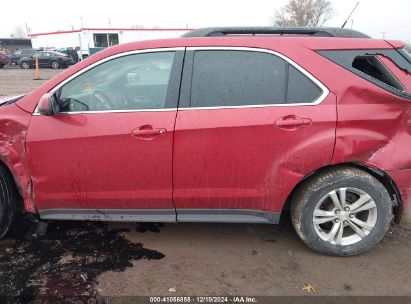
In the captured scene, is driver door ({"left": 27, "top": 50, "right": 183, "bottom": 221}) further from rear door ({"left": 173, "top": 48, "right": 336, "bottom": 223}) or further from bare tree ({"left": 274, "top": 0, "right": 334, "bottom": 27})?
bare tree ({"left": 274, "top": 0, "right": 334, "bottom": 27})

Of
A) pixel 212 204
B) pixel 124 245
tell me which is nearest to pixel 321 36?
pixel 212 204

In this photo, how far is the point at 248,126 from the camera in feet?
9.45

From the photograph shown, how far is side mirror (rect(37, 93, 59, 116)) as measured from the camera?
2895 mm

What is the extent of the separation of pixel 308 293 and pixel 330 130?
4.00ft

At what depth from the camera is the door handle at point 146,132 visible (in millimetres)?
2904

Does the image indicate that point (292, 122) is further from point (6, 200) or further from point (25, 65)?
point (25, 65)

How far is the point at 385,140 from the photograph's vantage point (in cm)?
294

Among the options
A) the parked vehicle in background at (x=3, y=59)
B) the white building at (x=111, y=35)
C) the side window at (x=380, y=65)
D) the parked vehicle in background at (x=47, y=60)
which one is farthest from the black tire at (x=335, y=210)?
the white building at (x=111, y=35)

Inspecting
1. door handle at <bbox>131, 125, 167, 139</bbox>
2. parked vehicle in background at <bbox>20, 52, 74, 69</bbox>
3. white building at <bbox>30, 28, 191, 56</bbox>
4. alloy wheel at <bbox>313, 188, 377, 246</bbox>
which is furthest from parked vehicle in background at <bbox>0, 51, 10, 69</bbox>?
alloy wheel at <bbox>313, 188, 377, 246</bbox>

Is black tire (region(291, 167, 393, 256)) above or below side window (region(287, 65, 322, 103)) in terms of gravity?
below

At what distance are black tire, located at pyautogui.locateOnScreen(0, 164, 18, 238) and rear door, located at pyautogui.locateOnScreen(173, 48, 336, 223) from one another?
144cm

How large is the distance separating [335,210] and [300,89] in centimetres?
103

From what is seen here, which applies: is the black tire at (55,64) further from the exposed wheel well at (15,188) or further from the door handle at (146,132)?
the door handle at (146,132)

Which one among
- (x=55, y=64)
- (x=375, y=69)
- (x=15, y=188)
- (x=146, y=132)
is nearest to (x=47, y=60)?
(x=55, y=64)
